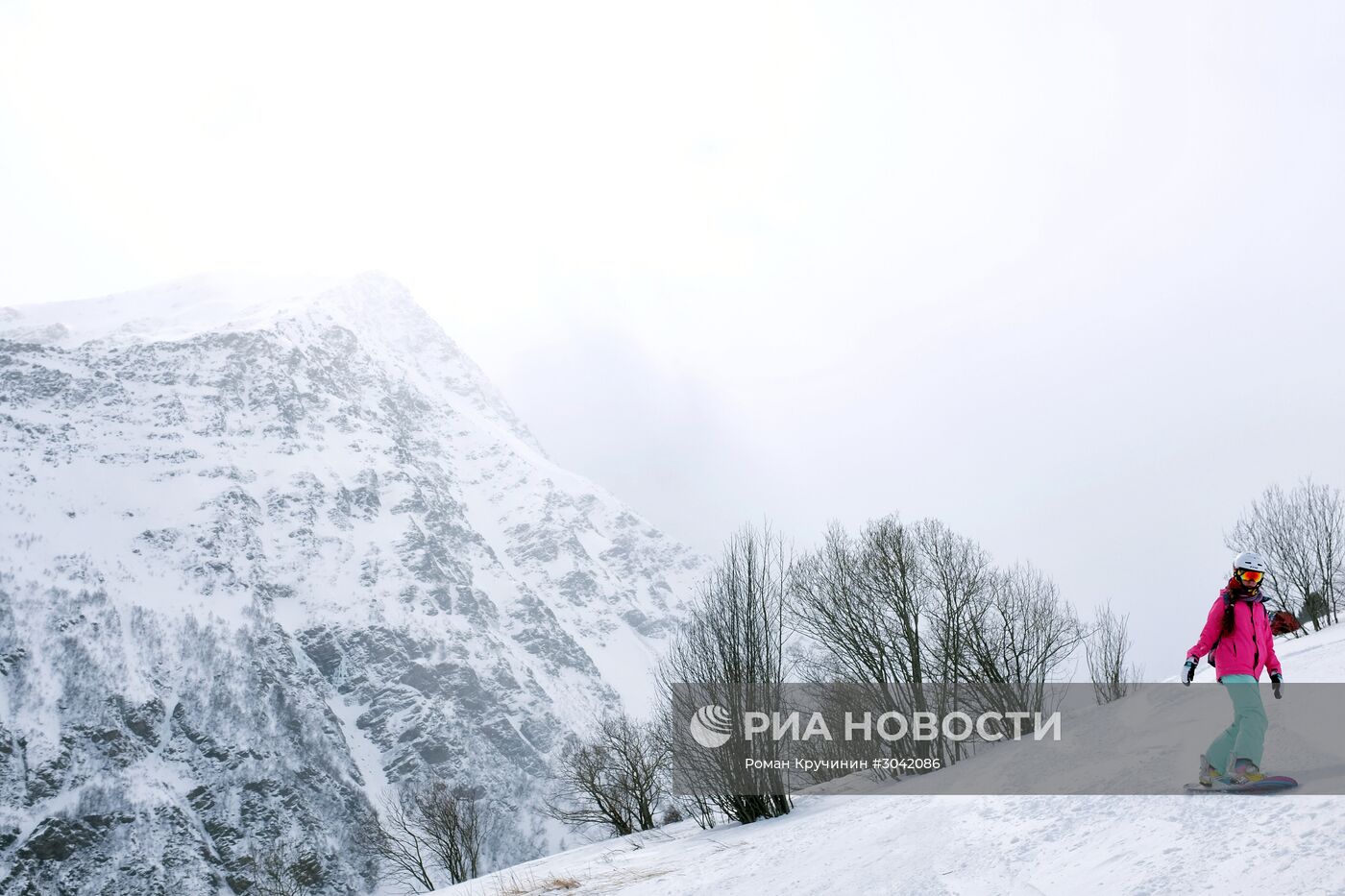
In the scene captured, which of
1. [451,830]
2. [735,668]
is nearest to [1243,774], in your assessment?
[735,668]

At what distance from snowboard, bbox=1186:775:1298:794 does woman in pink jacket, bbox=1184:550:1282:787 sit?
56 millimetres

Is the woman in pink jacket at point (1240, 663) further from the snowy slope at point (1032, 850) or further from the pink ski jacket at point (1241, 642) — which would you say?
the snowy slope at point (1032, 850)

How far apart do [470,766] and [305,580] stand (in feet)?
229

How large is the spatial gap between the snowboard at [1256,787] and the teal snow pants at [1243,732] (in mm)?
344

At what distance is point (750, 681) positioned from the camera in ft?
44.6

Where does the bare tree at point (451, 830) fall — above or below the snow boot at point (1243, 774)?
below

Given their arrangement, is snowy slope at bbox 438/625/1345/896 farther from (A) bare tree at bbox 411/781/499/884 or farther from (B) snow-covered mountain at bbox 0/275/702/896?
(B) snow-covered mountain at bbox 0/275/702/896

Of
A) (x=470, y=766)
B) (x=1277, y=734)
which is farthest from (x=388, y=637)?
(x=1277, y=734)

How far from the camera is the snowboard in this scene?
205 inches

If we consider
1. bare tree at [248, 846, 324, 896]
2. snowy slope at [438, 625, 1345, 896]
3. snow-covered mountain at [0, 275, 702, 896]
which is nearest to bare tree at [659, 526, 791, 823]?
snowy slope at [438, 625, 1345, 896]

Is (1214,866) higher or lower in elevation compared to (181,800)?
higher

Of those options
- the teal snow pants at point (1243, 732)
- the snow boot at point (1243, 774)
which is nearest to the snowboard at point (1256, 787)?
the snow boot at point (1243, 774)

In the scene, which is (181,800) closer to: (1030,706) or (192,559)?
(192,559)

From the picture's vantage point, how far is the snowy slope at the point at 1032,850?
4312 mm
